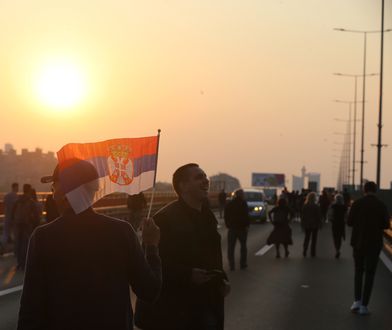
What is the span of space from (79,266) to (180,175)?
2.41 metres

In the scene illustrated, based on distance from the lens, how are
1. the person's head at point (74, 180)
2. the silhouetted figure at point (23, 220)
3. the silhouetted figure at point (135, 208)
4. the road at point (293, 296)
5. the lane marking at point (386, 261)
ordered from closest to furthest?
1. the person's head at point (74, 180)
2. the road at point (293, 296)
3. the silhouetted figure at point (23, 220)
4. the lane marking at point (386, 261)
5. the silhouetted figure at point (135, 208)

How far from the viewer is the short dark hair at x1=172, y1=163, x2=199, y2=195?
21.4 feet

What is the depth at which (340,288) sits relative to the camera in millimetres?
15922

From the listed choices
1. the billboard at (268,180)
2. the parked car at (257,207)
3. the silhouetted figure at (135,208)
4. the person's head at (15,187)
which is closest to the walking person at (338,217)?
the silhouetted figure at (135,208)

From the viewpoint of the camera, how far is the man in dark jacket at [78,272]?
4180mm

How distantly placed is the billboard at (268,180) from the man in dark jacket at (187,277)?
120479mm

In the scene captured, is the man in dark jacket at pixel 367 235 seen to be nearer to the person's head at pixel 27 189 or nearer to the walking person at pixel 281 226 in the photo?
the person's head at pixel 27 189

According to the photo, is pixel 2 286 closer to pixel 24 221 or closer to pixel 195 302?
pixel 24 221

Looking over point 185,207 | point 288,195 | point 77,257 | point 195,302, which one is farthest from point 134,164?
point 288,195

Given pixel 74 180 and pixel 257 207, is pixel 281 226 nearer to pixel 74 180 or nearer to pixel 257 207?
pixel 74 180

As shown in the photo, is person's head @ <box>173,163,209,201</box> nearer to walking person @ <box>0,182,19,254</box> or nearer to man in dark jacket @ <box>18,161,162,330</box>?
man in dark jacket @ <box>18,161,162,330</box>

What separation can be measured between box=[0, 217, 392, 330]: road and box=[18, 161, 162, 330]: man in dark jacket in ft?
22.1

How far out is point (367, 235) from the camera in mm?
12250

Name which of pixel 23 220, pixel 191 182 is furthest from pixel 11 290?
pixel 191 182
